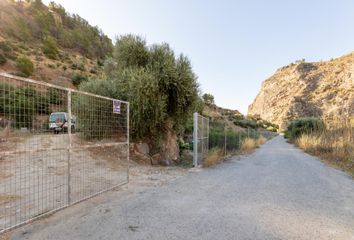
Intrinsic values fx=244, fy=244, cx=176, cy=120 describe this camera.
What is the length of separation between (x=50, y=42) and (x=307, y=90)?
5714 cm

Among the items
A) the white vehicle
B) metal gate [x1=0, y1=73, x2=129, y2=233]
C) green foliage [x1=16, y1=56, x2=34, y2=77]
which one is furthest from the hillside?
the white vehicle

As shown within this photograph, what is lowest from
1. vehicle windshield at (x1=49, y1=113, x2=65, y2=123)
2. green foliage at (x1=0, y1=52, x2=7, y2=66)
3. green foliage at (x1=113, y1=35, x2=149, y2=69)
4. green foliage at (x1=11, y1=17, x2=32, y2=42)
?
vehicle windshield at (x1=49, y1=113, x2=65, y2=123)

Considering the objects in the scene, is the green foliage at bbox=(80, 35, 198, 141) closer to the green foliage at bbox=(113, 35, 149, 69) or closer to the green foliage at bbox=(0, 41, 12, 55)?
the green foliage at bbox=(113, 35, 149, 69)

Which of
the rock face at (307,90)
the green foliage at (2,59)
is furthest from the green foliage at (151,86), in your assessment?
the rock face at (307,90)

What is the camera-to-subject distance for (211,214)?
13.0 ft

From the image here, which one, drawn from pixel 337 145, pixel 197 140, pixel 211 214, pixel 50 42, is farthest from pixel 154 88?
pixel 50 42

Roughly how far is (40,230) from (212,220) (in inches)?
95.0

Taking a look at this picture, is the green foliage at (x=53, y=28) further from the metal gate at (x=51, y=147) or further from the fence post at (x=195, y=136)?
the fence post at (x=195, y=136)

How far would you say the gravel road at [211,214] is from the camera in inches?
127

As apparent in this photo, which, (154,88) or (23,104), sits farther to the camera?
(154,88)

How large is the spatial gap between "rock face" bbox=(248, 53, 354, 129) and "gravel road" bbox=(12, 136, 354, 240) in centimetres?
4295

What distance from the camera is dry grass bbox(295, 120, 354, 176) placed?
10.2m

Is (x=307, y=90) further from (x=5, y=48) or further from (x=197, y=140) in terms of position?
(x=5, y=48)

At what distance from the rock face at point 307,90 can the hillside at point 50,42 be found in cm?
4304
